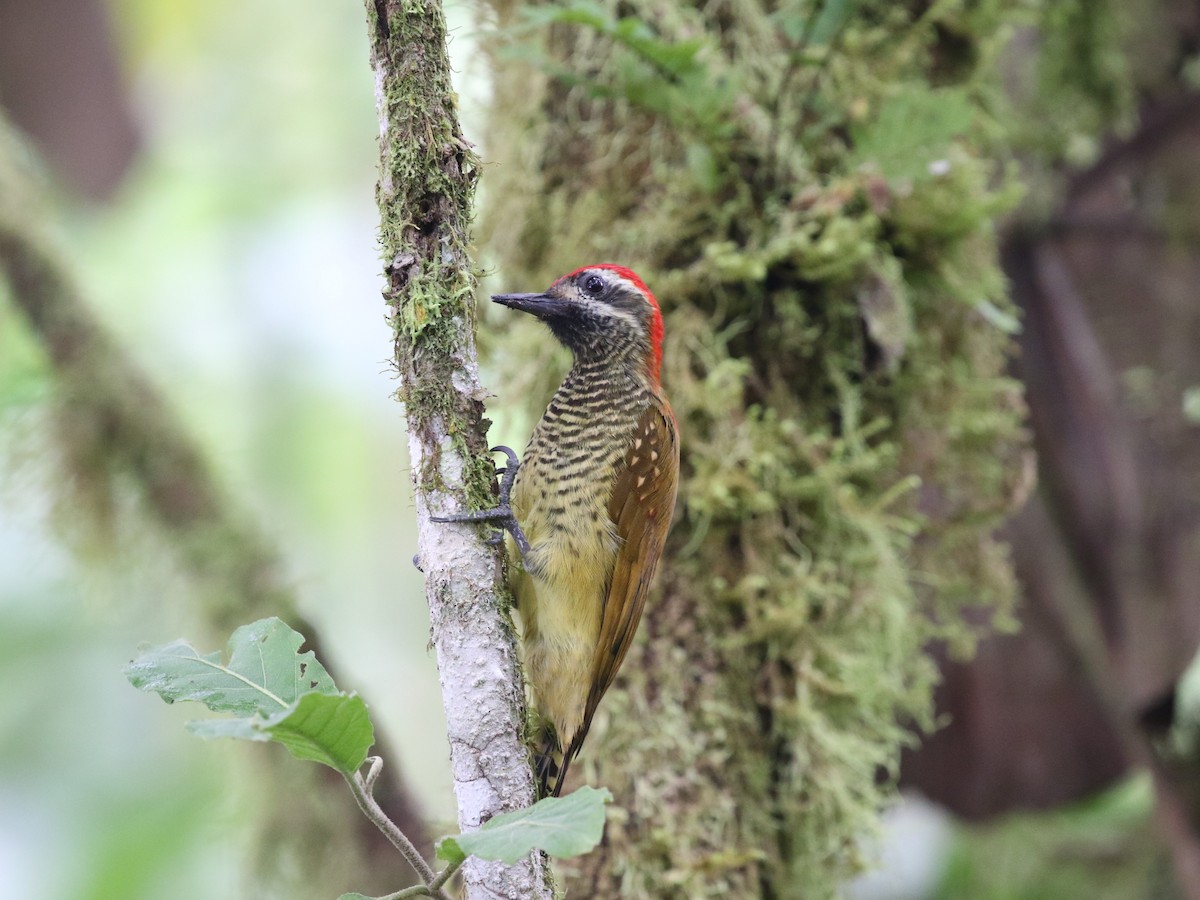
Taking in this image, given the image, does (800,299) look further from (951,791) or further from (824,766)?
(951,791)

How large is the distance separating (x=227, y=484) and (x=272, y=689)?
216 centimetres

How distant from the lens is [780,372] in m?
2.78

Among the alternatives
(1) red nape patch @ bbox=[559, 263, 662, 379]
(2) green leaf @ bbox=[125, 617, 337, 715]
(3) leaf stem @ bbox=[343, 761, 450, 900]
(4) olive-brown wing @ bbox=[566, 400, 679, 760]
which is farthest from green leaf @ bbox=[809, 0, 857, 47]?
(3) leaf stem @ bbox=[343, 761, 450, 900]

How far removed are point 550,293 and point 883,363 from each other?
89 cm

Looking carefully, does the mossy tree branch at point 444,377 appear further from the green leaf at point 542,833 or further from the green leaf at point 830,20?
the green leaf at point 830,20

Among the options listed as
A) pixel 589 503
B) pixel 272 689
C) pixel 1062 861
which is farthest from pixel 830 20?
pixel 1062 861

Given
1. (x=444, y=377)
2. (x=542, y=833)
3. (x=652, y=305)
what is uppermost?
(x=652, y=305)

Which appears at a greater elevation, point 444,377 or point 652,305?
point 652,305

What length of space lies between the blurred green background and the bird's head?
46 cm

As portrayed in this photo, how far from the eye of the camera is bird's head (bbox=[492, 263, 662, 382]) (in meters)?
2.46

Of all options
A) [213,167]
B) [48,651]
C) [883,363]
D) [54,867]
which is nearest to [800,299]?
[883,363]

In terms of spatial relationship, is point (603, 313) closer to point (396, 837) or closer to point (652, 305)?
point (652, 305)

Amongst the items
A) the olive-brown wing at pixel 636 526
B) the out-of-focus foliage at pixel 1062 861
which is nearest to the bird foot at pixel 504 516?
the olive-brown wing at pixel 636 526

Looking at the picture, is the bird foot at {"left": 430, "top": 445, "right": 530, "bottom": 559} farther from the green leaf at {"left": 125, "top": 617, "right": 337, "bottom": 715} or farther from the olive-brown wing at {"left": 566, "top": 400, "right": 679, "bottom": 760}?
the green leaf at {"left": 125, "top": 617, "right": 337, "bottom": 715}
